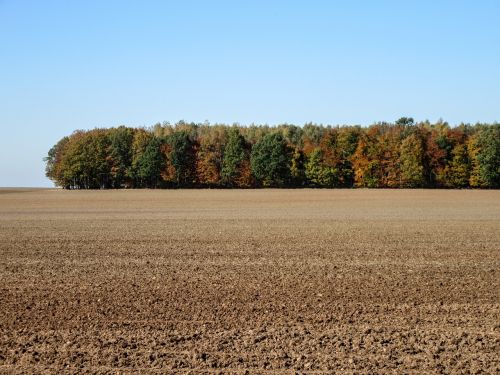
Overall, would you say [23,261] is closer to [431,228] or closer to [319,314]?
[319,314]

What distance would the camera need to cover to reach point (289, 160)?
9775cm

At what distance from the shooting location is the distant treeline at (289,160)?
298 ft

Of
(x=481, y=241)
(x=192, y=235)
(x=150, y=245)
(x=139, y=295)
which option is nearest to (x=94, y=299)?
(x=139, y=295)

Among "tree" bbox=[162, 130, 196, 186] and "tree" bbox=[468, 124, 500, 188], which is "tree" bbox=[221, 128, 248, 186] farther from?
"tree" bbox=[468, 124, 500, 188]

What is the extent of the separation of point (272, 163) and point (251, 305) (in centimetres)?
8420

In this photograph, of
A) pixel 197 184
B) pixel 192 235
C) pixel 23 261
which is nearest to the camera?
pixel 23 261

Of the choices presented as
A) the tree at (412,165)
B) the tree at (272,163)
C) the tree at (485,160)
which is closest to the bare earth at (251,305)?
the tree at (412,165)

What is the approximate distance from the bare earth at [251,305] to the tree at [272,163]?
234 feet

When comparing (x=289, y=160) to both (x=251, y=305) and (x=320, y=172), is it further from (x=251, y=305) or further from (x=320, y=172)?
(x=251, y=305)

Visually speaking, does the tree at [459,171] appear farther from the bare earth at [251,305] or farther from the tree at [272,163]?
the bare earth at [251,305]

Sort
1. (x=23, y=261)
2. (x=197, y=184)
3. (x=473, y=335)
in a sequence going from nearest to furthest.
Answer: (x=473, y=335)
(x=23, y=261)
(x=197, y=184)

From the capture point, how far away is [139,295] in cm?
1402

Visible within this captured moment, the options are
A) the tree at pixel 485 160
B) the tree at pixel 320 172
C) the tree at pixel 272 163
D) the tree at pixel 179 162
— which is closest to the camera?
the tree at pixel 485 160

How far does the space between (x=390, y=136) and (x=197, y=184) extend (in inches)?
1261
